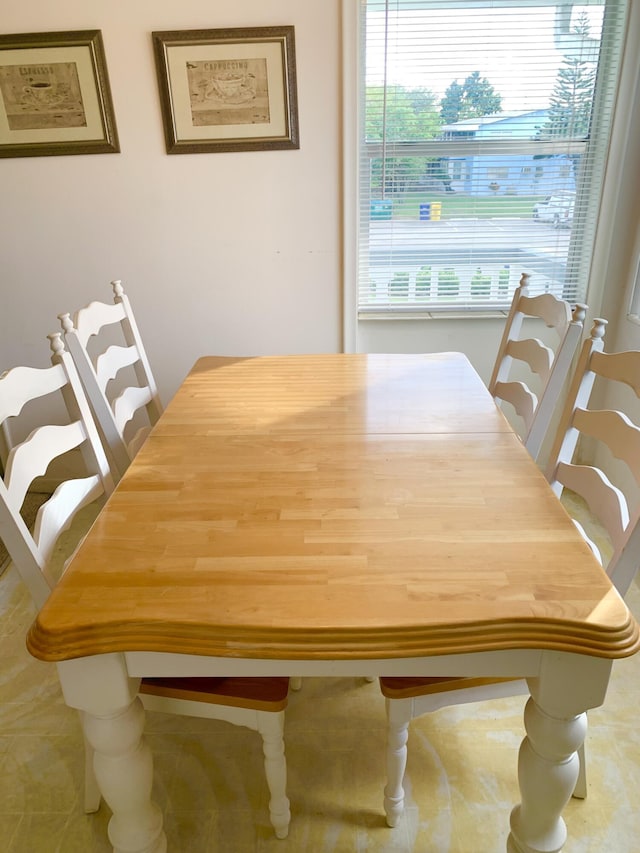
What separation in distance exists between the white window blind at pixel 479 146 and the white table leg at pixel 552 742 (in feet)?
6.44

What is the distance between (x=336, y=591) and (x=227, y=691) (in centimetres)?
40

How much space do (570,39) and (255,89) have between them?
47.9 inches

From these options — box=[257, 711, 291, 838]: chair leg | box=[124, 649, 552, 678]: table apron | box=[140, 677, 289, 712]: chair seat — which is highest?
box=[124, 649, 552, 678]: table apron

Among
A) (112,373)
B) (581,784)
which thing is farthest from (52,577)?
(581,784)

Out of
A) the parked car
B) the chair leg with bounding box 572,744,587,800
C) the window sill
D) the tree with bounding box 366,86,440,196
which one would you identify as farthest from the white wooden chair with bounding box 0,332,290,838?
the parked car

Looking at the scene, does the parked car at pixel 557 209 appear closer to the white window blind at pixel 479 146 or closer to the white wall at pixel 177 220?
the white window blind at pixel 479 146

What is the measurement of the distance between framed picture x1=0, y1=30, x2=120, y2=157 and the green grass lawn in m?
1.16

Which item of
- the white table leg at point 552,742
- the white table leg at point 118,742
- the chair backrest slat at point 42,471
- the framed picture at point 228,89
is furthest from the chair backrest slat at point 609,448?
the framed picture at point 228,89

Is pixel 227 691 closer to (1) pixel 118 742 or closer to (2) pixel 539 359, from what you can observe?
(1) pixel 118 742

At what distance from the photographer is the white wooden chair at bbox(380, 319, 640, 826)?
112 centimetres

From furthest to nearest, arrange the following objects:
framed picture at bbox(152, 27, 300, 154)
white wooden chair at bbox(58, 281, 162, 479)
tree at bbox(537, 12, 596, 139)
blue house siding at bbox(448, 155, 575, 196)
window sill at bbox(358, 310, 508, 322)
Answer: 1. window sill at bbox(358, 310, 508, 322)
2. blue house siding at bbox(448, 155, 575, 196)
3. tree at bbox(537, 12, 596, 139)
4. framed picture at bbox(152, 27, 300, 154)
5. white wooden chair at bbox(58, 281, 162, 479)

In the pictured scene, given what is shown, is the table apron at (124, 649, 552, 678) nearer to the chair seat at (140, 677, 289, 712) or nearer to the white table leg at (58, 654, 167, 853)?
the white table leg at (58, 654, 167, 853)

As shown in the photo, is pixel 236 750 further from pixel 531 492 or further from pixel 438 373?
pixel 438 373

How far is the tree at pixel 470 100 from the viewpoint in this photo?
231 cm
